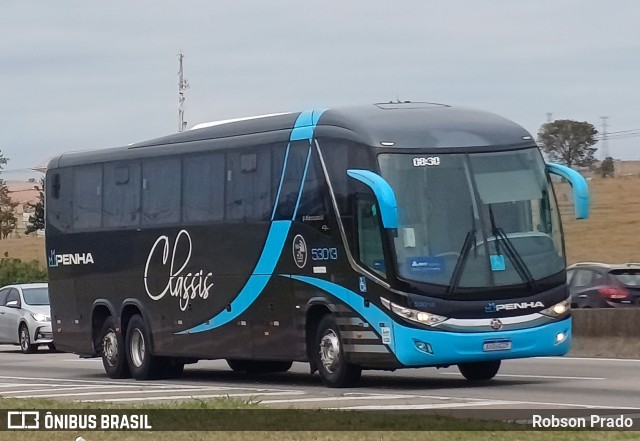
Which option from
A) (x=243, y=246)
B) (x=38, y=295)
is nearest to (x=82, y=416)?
(x=243, y=246)

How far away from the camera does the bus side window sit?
18.8m

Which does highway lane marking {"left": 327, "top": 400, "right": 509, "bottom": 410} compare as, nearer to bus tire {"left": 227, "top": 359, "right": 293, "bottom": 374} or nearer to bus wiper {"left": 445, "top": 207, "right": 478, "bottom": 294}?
bus wiper {"left": 445, "top": 207, "right": 478, "bottom": 294}

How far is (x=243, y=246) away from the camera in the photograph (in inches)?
851

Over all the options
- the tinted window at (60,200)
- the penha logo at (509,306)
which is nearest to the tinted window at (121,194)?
the tinted window at (60,200)

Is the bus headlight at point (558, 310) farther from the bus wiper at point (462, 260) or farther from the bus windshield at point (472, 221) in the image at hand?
the bus wiper at point (462, 260)

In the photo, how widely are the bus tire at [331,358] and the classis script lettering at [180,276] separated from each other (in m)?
3.04

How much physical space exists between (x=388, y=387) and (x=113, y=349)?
6784mm

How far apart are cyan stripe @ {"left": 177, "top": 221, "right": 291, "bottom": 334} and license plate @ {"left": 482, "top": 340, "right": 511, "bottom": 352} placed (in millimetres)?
3439

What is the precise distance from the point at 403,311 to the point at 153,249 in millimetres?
6389

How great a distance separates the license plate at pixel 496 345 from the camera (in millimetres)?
18703

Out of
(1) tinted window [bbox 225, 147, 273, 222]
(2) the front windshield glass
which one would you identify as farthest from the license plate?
(2) the front windshield glass

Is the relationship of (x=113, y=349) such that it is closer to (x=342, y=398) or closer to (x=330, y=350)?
(x=330, y=350)

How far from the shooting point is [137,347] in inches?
963

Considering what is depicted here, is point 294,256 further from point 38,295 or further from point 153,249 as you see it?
point 38,295
